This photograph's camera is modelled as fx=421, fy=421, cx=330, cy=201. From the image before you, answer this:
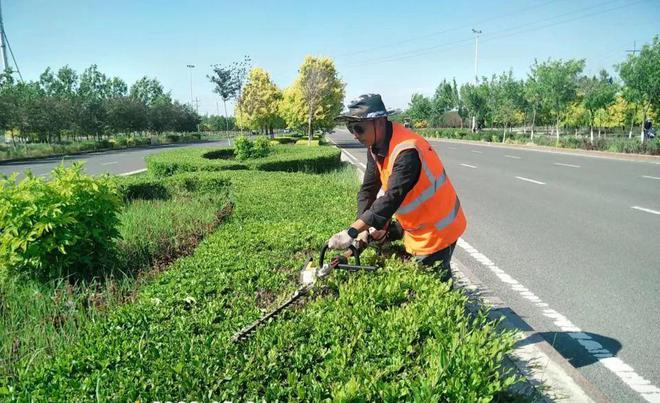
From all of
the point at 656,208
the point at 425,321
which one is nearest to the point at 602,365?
the point at 425,321

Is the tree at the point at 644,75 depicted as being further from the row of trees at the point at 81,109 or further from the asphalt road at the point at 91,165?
the row of trees at the point at 81,109

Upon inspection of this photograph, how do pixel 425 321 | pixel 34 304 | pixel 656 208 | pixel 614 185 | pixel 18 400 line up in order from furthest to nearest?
pixel 614 185
pixel 656 208
pixel 34 304
pixel 425 321
pixel 18 400

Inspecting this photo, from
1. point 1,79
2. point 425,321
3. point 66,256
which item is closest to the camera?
point 425,321

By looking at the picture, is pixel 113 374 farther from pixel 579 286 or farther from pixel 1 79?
pixel 1 79

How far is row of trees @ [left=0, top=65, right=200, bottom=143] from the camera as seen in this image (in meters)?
28.9

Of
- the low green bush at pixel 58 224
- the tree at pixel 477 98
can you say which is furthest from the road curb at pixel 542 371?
the tree at pixel 477 98

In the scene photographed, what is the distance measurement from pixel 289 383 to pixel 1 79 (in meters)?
37.5

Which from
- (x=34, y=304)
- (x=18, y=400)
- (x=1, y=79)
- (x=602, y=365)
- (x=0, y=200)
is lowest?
(x=602, y=365)

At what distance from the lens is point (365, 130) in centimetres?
272

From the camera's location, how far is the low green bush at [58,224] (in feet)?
12.4

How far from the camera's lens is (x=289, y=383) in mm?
1705

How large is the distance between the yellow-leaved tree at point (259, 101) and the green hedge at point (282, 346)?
101 ft

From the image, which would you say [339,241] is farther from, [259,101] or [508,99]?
[508,99]

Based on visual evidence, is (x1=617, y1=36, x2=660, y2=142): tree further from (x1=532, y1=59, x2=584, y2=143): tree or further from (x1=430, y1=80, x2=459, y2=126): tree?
(x1=430, y1=80, x2=459, y2=126): tree
